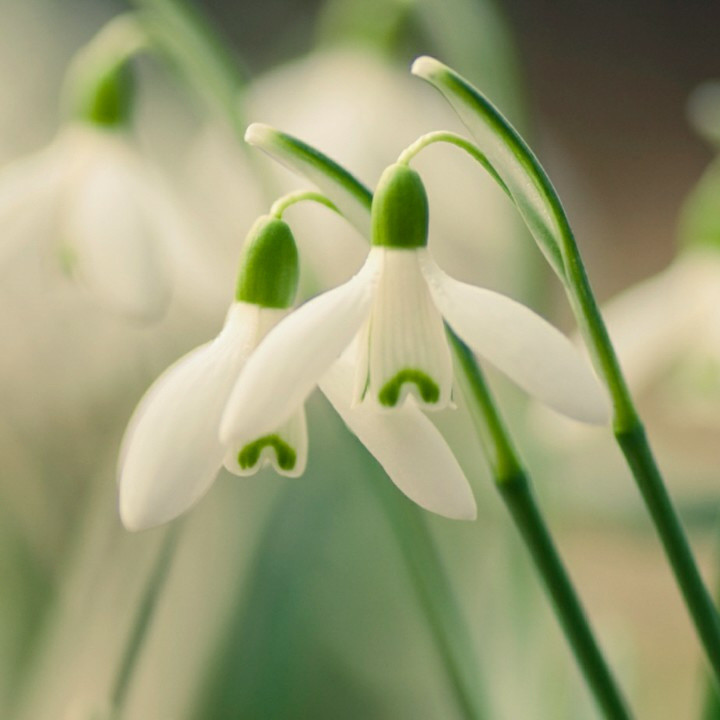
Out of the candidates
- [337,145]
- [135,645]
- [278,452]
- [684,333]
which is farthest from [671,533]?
[337,145]

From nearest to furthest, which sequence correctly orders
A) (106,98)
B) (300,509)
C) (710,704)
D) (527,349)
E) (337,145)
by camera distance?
(527,349)
(710,704)
(106,98)
(337,145)
(300,509)

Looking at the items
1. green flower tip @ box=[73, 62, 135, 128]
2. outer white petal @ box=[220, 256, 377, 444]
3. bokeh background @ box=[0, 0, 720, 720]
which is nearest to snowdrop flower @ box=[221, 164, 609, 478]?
outer white petal @ box=[220, 256, 377, 444]

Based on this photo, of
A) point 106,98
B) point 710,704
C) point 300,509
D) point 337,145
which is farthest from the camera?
point 300,509

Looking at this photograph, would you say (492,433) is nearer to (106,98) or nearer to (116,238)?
(116,238)

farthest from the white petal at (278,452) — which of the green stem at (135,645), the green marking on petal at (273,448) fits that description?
the green stem at (135,645)

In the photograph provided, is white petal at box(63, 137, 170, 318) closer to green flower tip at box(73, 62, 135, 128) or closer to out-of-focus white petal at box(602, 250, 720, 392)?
green flower tip at box(73, 62, 135, 128)
